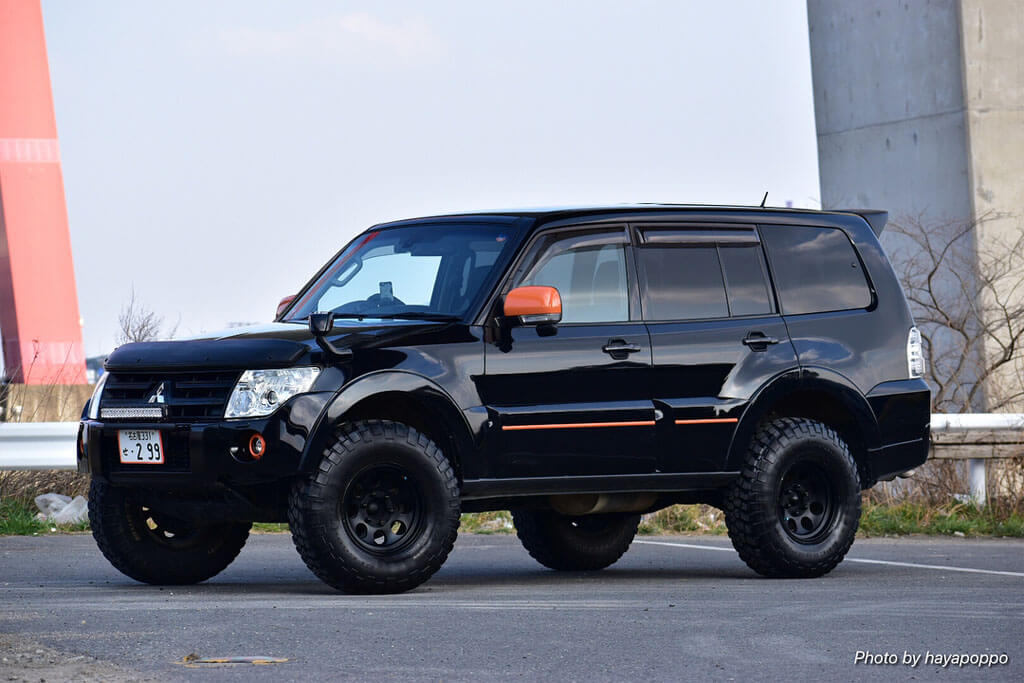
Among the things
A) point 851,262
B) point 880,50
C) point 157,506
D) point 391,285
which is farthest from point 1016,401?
point 157,506

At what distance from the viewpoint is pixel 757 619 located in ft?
26.4

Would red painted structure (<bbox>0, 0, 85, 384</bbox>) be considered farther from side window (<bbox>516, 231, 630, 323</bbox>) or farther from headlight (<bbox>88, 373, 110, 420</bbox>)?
side window (<bbox>516, 231, 630, 323</bbox>)

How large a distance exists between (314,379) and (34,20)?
16.4 metres

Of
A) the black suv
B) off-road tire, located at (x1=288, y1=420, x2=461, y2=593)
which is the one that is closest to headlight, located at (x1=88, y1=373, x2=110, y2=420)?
the black suv

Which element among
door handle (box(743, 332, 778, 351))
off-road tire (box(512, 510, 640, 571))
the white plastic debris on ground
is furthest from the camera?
the white plastic debris on ground

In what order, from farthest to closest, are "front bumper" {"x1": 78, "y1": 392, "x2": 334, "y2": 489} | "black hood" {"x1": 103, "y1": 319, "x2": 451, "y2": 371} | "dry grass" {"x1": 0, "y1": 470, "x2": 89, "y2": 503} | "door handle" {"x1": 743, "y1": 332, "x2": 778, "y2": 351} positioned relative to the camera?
"dry grass" {"x1": 0, "y1": 470, "x2": 89, "y2": 503}, "door handle" {"x1": 743, "y1": 332, "x2": 778, "y2": 351}, "black hood" {"x1": 103, "y1": 319, "x2": 451, "y2": 371}, "front bumper" {"x1": 78, "y1": 392, "x2": 334, "y2": 489}

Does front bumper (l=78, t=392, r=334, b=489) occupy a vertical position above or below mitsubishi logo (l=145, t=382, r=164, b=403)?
below

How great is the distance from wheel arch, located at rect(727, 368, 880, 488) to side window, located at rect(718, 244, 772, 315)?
0.45 meters

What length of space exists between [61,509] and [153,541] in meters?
4.15

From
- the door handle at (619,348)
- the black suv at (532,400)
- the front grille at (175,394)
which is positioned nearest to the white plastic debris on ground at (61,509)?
the black suv at (532,400)

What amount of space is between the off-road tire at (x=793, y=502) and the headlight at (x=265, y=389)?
8.79ft

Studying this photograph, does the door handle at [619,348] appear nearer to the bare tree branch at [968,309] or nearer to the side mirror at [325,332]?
the side mirror at [325,332]

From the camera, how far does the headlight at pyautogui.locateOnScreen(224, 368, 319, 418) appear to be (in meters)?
8.66

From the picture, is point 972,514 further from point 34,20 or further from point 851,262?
point 34,20
